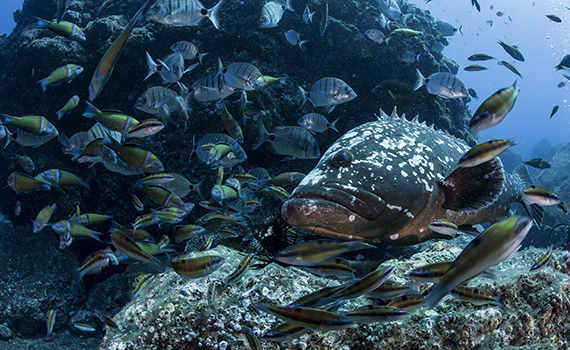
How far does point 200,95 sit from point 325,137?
10.3 feet

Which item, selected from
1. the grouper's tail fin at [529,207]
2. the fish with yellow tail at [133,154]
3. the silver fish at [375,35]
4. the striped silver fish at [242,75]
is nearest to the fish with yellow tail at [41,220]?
the fish with yellow tail at [133,154]

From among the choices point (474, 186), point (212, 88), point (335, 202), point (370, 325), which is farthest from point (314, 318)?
point (212, 88)

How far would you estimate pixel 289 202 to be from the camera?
2820mm

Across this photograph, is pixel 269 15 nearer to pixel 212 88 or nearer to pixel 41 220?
pixel 212 88

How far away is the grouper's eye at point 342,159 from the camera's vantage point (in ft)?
10.2

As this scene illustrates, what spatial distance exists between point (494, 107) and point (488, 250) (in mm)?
1714

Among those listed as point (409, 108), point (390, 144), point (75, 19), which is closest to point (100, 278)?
point (75, 19)

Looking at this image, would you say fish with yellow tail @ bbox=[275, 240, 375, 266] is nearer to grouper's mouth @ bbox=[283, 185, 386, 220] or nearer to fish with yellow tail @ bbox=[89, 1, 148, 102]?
grouper's mouth @ bbox=[283, 185, 386, 220]

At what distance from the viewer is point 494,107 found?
2293 millimetres

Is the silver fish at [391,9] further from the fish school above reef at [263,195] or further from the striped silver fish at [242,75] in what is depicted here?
the striped silver fish at [242,75]

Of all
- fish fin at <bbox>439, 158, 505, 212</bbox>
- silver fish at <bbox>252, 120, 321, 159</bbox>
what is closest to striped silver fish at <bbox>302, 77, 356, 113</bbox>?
silver fish at <bbox>252, 120, 321, 159</bbox>

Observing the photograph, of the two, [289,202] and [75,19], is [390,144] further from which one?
[75,19]

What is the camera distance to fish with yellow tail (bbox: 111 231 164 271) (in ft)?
6.95

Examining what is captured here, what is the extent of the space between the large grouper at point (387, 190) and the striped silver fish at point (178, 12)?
10.3 feet
